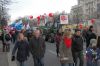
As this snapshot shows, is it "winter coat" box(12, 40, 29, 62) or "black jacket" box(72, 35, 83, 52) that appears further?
"black jacket" box(72, 35, 83, 52)

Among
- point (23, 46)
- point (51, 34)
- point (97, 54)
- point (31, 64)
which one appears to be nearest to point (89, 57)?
point (97, 54)

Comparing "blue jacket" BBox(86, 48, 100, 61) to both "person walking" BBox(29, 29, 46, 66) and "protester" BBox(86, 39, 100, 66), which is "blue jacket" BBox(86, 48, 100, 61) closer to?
"protester" BBox(86, 39, 100, 66)

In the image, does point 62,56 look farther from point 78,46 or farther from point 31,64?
point 31,64

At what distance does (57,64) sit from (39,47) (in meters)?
4.75

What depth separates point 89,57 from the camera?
12148mm

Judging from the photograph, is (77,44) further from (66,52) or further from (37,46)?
(66,52)

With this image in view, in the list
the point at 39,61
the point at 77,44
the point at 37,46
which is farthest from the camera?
the point at 77,44

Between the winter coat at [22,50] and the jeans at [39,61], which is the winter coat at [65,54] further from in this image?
the winter coat at [22,50]

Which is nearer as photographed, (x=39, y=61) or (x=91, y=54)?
(x=91, y=54)

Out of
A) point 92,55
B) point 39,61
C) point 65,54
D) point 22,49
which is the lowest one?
point 39,61

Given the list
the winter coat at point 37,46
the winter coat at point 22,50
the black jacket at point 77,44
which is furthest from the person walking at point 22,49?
the black jacket at point 77,44

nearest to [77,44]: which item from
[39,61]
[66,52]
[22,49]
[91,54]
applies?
[91,54]

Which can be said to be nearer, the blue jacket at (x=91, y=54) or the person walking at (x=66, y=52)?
the person walking at (x=66, y=52)

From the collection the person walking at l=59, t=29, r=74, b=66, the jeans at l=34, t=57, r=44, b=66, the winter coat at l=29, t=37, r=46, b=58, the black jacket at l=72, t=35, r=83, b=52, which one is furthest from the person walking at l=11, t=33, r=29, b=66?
the black jacket at l=72, t=35, r=83, b=52
